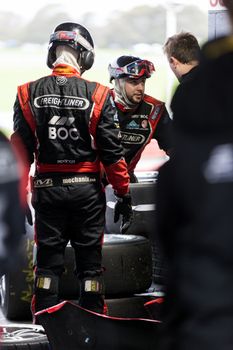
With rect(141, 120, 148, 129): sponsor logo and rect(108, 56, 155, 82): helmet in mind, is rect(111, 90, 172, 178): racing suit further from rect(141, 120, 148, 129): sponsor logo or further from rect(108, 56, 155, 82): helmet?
rect(108, 56, 155, 82): helmet

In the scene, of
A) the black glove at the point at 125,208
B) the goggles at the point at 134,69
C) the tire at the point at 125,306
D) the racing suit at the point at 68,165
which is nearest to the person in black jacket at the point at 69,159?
the racing suit at the point at 68,165

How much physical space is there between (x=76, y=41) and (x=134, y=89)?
888 mm

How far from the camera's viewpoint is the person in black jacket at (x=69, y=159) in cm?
490

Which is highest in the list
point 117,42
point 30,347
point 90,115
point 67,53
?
point 117,42

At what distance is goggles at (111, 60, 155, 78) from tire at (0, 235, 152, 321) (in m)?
0.98

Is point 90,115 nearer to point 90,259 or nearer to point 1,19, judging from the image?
point 90,259

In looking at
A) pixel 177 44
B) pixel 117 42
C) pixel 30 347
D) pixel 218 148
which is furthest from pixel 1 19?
pixel 218 148

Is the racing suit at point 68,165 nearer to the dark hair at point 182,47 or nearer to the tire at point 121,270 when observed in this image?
the tire at point 121,270

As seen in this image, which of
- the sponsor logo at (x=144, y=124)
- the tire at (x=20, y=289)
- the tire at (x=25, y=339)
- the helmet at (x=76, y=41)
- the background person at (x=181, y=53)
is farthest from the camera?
the sponsor logo at (x=144, y=124)

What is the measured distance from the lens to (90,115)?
4875 mm

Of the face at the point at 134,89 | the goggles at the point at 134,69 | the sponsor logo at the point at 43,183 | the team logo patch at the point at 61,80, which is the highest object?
the goggles at the point at 134,69

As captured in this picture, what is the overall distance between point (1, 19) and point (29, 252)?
12692mm

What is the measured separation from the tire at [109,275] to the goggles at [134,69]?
98 centimetres

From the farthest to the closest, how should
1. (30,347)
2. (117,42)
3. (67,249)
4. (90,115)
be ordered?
(117,42)
(67,249)
(90,115)
(30,347)
